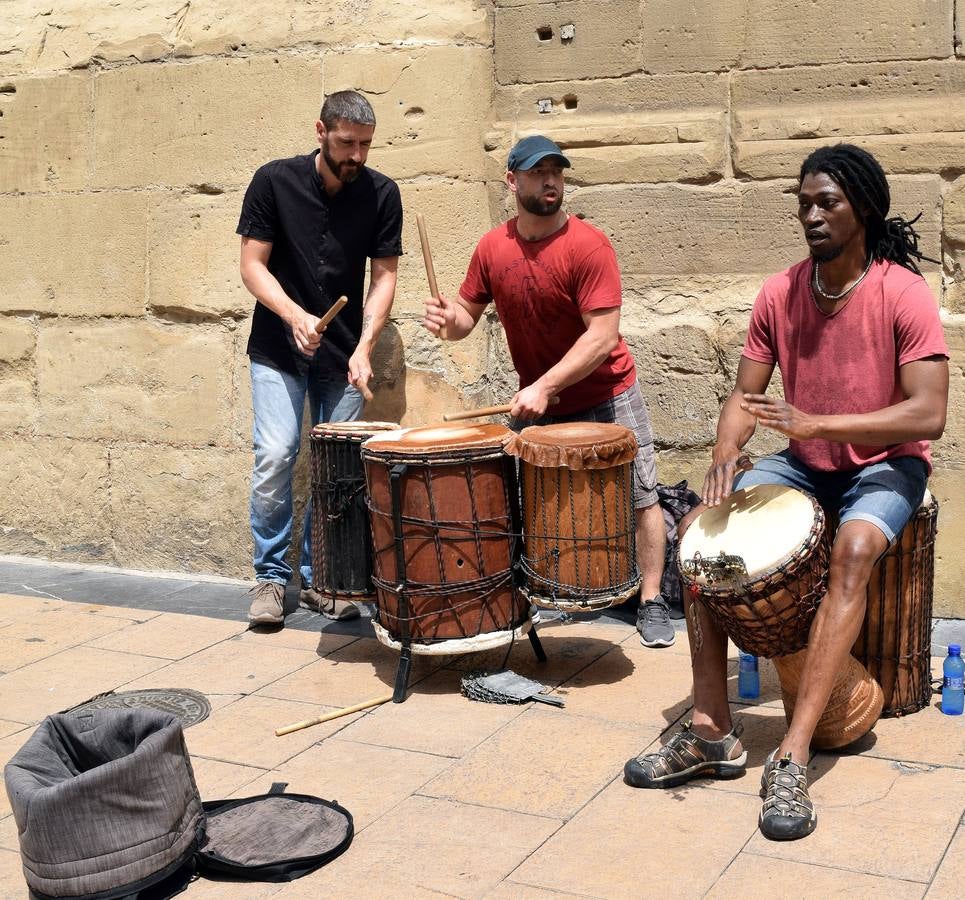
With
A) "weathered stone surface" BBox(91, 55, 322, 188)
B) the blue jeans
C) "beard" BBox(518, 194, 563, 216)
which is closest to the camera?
"beard" BBox(518, 194, 563, 216)

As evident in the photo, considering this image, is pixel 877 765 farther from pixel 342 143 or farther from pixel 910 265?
pixel 342 143

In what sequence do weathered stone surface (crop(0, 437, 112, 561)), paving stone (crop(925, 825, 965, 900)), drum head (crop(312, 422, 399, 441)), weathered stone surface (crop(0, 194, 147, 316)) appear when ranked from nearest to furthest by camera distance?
1. paving stone (crop(925, 825, 965, 900))
2. drum head (crop(312, 422, 399, 441))
3. weathered stone surface (crop(0, 194, 147, 316))
4. weathered stone surface (crop(0, 437, 112, 561))

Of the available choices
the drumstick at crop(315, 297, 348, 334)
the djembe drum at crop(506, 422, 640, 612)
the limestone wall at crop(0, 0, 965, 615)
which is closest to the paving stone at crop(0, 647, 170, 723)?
the limestone wall at crop(0, 0, 965, 615)

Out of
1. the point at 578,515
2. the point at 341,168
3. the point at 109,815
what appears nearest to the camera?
the point at 109,815

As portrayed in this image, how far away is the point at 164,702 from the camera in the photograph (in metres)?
4.33

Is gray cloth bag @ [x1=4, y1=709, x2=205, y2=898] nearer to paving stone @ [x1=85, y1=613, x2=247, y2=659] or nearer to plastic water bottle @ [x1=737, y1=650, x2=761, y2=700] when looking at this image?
paving stone @ [x1=85, y1=613, x2=247, y2=659]

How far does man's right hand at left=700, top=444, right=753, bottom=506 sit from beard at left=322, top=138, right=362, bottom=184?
1.99m

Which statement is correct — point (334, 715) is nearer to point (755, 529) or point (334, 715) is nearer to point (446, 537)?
point (446, 537)

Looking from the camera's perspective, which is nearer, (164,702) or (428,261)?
(164,702)

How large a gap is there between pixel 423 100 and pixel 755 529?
114 inches

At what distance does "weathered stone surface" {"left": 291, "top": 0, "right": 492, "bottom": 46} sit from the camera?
561 centimetres

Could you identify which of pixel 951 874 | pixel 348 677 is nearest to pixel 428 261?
pixel 348 677

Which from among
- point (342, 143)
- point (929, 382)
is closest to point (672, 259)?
point (342, 143)

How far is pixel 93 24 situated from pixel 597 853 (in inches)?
184
